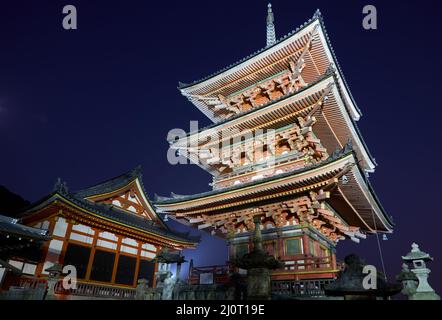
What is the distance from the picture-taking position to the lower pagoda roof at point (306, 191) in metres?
12.2

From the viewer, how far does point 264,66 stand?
60.4ft

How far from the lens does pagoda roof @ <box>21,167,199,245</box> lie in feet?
57.1

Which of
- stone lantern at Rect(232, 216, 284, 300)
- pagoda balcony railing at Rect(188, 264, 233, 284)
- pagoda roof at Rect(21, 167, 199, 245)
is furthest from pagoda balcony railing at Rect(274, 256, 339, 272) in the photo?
pagoda roof at Rect(21, 167, 199, 245)

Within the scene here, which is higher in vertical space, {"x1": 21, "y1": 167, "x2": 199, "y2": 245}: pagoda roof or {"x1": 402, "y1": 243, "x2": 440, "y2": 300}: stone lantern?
{"x1": 21, "y1": 167, "x2": 199, "y2": 245}: pagoda roof

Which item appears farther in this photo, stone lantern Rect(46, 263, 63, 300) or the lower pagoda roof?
stone lantern Rect(46, 263, 63, 300)

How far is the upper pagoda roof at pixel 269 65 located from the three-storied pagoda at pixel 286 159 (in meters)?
0.06

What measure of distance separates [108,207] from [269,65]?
1648 cm

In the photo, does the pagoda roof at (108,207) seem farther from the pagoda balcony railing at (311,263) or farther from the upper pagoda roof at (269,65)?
the pagoda balcony railing at (311,263)

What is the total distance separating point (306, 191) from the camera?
44.1 ft

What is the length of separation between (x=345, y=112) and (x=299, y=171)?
548 centimetres

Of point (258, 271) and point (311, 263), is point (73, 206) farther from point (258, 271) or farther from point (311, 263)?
point (311, 263)

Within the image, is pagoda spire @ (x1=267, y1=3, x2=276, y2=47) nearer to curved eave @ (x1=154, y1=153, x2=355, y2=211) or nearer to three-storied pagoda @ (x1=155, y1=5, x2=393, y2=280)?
three-storied pagoda @ (x1=155, y1=5, x2=393, y2=280)

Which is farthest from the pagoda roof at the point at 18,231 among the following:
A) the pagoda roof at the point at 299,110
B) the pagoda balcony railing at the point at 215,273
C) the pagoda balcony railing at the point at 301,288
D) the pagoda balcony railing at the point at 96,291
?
the pagoda balcony railing at the point at 301,288

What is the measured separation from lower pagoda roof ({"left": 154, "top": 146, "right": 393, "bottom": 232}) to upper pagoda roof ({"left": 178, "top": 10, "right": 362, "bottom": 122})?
254 inches
